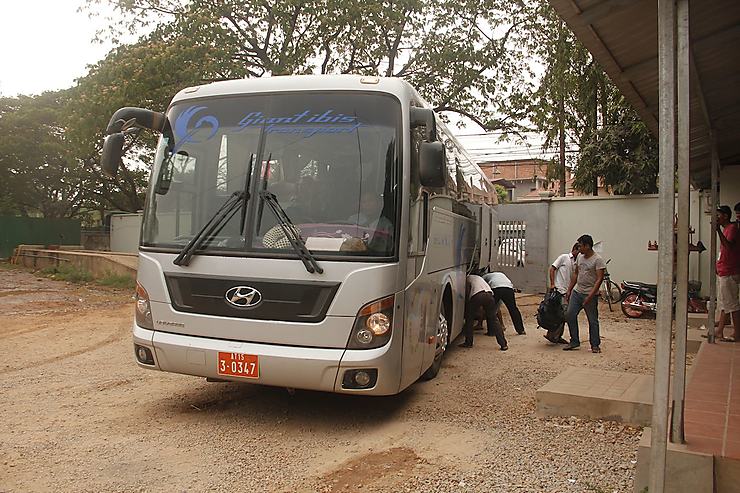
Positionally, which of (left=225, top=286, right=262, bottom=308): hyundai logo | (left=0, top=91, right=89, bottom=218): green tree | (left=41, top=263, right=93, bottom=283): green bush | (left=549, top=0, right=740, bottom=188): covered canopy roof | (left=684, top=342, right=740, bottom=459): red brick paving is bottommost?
(left=41, top=263, right=93, bottom=283): green bush

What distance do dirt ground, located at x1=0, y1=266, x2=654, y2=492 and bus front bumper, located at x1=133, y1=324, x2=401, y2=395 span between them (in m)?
0.48

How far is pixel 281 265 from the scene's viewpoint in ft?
16.6

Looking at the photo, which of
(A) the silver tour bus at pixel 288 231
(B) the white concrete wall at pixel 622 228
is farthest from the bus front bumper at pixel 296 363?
(B) the white concrete wall at pixel 622 228

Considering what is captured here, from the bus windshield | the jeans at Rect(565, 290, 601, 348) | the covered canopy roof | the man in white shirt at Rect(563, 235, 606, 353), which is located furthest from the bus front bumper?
the jeans at Rect(565, 290, 601, 348)

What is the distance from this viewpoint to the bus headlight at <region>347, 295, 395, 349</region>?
4969 mm

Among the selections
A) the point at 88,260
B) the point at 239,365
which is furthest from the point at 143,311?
the point at 88,260

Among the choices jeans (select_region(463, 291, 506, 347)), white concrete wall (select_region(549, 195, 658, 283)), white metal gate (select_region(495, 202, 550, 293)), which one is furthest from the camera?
white metal gate (select_region(495, 202, 550, 293))

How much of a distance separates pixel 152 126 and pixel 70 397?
9.33 feet

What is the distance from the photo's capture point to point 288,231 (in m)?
5.11

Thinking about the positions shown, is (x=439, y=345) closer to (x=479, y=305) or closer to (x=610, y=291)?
(x=479, y=305)

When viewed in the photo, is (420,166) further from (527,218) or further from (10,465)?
(527,218)

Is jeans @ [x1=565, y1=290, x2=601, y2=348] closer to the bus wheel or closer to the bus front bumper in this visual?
the bus wheel

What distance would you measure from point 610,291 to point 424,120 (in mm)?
10763

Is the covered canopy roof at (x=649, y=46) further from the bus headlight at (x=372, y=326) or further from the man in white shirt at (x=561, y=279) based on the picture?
the man in white shirt at (x=561, y=279)
